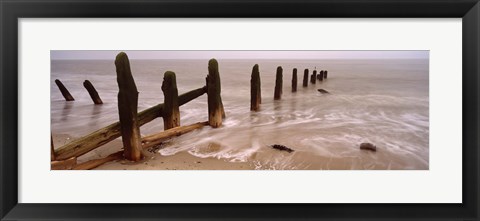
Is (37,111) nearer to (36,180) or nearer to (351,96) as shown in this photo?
(36,180)

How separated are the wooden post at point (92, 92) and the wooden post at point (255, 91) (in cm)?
80

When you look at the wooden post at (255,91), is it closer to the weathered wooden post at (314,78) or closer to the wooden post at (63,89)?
the weathered wooden post at (314,78)

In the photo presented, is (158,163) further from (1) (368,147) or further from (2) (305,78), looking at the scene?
(1) (368,147)

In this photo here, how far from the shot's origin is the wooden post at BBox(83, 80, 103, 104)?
2055 mm

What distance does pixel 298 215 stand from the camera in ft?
6.66

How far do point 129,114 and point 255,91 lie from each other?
70 cm

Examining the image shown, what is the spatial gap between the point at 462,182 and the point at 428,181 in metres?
0.18

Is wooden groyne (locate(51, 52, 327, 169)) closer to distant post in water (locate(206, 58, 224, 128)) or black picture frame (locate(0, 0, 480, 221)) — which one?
distant post in water (locate(206, 58, 224, 128))

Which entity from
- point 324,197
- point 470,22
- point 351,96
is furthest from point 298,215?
point 470,22

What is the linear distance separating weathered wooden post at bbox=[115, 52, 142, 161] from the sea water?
30mm

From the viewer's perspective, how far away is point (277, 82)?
216 cm

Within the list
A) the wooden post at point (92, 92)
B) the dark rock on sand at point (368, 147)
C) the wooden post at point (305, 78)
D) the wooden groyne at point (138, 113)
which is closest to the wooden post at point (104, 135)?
the wooden groyne at point (138, 113)

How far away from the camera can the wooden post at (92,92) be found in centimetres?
205

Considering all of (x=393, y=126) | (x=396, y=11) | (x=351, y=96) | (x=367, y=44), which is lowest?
(x=393, y=126)
